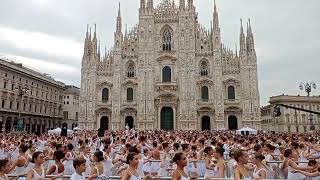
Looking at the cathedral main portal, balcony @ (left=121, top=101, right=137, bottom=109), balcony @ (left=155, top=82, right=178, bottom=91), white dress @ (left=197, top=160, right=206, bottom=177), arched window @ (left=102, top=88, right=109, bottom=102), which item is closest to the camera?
white dress @ (left=197, top=160, right=206, bottom=177)

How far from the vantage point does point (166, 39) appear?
46.8 m

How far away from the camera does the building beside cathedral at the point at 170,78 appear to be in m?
43.5

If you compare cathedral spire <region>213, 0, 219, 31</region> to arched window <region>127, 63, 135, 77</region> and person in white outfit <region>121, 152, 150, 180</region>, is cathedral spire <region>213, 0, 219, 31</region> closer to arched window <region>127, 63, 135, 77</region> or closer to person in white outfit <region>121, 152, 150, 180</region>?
arched window <region>127, 63, 135, 77</region>

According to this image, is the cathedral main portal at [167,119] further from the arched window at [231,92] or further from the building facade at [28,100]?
the building facade at [28,100]

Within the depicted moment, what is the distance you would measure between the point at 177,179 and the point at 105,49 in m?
43.1

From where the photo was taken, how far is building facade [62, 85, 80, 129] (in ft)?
222

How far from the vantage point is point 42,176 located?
18.3 ft

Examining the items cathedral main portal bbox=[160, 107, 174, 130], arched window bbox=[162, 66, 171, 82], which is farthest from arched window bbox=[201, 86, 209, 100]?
arched window bbox=[162, 66, 171, 82]

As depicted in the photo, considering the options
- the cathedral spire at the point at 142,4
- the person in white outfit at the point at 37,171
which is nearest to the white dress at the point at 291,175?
the person in white outfit at the point at 37,171

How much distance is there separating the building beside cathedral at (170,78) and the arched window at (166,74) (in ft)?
0.48

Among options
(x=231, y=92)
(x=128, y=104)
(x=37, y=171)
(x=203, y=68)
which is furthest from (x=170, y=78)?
A: (x=37, y=171)

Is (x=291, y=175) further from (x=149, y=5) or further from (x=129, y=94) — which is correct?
(x=149, y=5)

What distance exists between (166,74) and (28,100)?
23.1 m

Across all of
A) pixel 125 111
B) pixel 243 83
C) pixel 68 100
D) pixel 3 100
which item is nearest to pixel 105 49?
pixel 125 111
